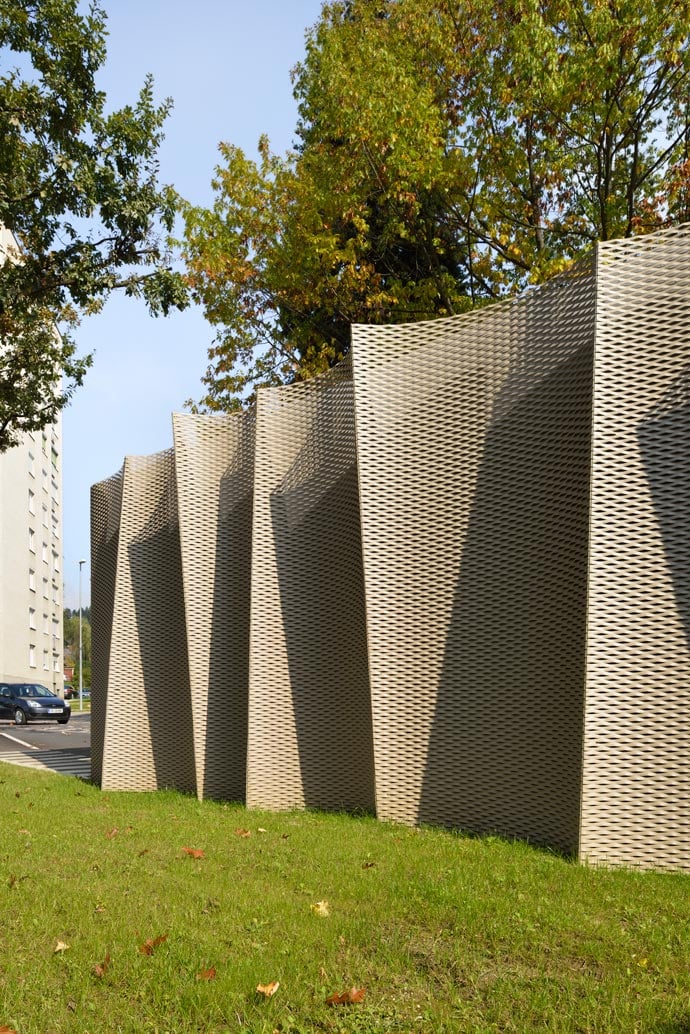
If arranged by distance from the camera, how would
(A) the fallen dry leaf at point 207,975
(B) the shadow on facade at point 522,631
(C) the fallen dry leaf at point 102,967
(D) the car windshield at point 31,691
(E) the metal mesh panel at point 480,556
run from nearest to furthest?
1. (A) the fallen dry leaf at point 207,975
2. (C) the fallen dry leaf at point 102,967
3. (B) the shadow on facade at point 522,631
4. (E) the metal mesh panel at point 480,556
5. (D) the car windshield at point 31,691

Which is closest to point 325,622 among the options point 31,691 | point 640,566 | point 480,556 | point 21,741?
point 480,556

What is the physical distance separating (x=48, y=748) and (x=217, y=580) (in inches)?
500

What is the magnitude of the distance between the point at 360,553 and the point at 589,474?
9.31ft

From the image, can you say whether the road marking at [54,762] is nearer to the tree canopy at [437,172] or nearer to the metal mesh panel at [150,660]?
the metal mesh panel at [150,660]

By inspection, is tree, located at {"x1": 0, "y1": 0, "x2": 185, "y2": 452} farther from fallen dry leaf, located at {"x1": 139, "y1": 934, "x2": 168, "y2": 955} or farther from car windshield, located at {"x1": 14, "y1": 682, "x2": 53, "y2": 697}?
car windshield, located at {"x1": 14, "y1": 682, "x2": 53, "y2": 697}

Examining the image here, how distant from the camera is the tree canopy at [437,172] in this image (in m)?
13.9

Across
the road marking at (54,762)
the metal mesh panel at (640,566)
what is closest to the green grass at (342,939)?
the metal mesh panel at (640,566)

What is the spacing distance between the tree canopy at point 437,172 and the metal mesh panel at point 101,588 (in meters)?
5.59

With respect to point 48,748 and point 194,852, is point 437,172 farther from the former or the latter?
point 48,748

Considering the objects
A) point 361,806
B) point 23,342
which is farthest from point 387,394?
point 23,342

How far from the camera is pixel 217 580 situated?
10688mm

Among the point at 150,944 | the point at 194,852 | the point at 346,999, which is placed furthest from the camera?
the point at 194,852

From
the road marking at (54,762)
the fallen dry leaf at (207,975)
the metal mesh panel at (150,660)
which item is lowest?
the road marking at (54,762)

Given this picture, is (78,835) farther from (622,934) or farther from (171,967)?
(622,934)
